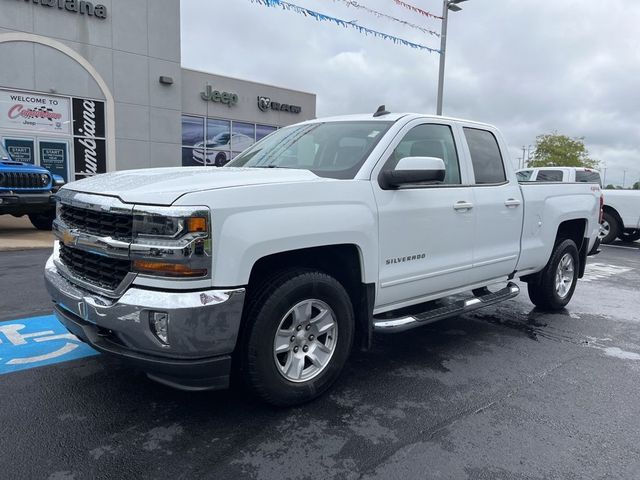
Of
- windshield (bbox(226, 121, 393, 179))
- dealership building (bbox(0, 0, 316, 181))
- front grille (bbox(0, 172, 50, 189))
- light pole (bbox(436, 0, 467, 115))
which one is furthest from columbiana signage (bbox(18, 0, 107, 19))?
windshield (bbox(226, 121, 393, 179))

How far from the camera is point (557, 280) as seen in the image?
5742 millimetres

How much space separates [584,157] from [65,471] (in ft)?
178

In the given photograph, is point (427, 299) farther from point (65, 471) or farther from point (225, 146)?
point (225, 146)

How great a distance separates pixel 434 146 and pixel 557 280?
261 centimetres

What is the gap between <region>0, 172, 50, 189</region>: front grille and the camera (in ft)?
33.2

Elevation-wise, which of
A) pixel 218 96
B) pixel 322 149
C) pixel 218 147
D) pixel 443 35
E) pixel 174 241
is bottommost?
pixel 174 241

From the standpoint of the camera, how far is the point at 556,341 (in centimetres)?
477

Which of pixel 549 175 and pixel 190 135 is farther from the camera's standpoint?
pixel 190 135

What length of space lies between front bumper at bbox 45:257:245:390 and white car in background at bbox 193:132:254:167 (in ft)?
62.6

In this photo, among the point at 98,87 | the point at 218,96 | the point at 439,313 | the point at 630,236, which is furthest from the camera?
the point at 218,96

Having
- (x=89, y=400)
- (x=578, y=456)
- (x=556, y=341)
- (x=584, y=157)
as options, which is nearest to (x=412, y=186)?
(x=578, y=456)

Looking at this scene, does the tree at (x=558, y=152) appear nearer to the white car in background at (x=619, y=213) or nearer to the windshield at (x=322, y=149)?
the white car in background at (x=619, y=213)

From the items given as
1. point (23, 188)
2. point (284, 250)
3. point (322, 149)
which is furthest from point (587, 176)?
point (23, 188)

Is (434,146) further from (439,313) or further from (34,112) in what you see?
(34,112)
